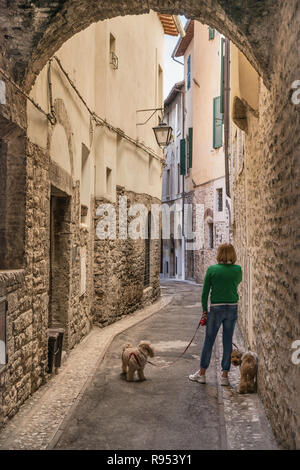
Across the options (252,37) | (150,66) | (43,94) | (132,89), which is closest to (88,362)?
(43,94)

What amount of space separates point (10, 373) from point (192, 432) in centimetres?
172

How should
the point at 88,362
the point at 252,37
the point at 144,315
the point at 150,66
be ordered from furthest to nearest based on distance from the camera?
the point at 150,66 → the point at 144,315 → the point at 88,362 → the point at 252,37

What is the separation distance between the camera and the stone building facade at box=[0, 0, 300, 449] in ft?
11.9

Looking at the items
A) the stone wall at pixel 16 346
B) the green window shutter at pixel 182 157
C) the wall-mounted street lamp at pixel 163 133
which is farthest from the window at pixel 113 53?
the green window shutter at pixel 182 157

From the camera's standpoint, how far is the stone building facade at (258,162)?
362 cm

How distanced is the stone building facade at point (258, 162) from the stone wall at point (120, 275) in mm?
4298

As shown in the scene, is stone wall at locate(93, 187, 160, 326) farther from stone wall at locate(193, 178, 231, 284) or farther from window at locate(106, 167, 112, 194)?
stone wall at locate(193, 178, 231, 284)

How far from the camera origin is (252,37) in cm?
446

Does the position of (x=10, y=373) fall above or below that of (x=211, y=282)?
below

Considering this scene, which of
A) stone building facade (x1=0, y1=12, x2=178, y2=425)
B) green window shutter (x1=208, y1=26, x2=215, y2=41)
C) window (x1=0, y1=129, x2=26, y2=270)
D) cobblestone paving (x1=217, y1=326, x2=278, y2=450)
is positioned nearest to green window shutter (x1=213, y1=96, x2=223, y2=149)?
green window shutter (x1=208, y1=26, x2=215, y2=41)

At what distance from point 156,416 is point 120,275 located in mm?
6825

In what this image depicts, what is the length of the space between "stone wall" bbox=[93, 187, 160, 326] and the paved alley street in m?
3.09

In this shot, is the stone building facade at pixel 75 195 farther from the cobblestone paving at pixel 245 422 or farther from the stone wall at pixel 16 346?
the cobblestone paving at pixel 245 422
